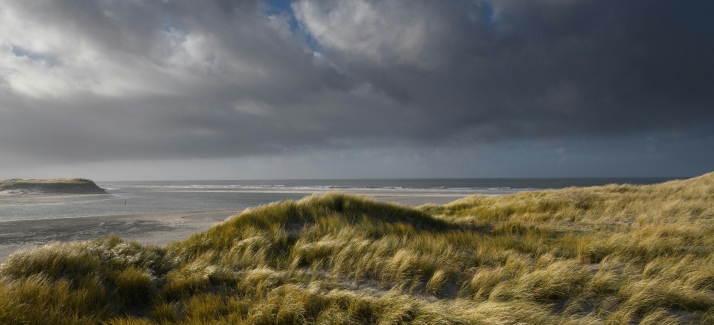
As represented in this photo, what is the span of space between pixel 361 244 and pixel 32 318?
176 inches

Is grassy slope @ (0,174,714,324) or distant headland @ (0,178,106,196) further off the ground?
grassy slope @ (0,174,714,324)

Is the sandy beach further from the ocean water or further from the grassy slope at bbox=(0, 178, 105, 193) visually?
the grassy slope at bbox=(0, 178, 105, 193)

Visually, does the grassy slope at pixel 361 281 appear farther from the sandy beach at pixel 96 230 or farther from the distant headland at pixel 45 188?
the distant headland at pixel 45 188

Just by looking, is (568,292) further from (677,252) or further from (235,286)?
(235,286)

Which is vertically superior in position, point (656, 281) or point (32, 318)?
point (656, 281)

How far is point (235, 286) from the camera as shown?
173 inches

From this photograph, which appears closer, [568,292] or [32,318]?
[32,318]

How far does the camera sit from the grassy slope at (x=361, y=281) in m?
3.29

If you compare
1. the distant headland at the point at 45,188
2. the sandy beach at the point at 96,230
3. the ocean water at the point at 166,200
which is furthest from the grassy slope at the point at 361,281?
the distant headland at the point at 45,188

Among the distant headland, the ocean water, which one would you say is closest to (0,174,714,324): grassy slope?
the ocean water

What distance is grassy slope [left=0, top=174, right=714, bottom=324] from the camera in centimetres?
329

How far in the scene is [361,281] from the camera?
450 cm

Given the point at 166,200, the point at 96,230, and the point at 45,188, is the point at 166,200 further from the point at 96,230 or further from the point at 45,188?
the point at 45,188

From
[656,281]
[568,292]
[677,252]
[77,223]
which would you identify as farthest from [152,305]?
[77,223]
